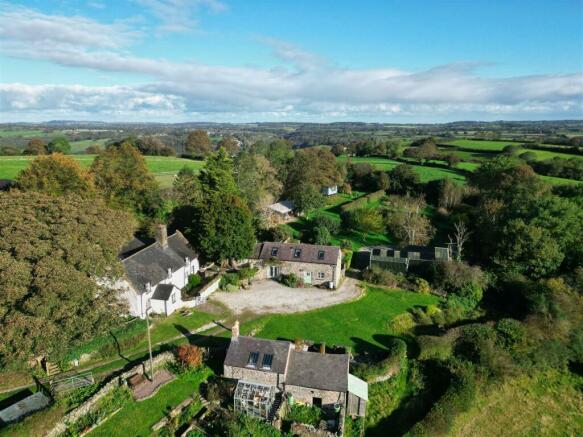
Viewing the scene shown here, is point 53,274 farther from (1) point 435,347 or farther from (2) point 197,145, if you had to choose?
(2) point 197,145

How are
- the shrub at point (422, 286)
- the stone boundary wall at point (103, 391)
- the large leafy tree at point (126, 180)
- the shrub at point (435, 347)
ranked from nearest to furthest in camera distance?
the stone boundary wall at point (103, 391)
the shrub at point (435, 347)
the shrub at point (422, 286)
the large leafy tree at point (126, 180)

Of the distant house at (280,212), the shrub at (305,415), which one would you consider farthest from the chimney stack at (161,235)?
the shrub at (305,415)

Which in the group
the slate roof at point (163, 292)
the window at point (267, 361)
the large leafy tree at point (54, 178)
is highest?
the large leafy tree at point (54, 178)

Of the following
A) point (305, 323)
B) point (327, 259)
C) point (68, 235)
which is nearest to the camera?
point (68, 235)

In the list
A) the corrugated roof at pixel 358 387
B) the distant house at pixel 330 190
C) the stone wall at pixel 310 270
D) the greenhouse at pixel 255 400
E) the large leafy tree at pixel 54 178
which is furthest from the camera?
the distant house at pixel 330 190

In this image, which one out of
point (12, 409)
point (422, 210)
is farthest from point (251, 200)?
point (12, 409)

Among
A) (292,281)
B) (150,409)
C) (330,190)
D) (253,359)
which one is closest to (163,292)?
(150,409)

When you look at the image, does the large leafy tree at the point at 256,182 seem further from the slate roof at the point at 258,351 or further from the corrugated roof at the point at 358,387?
the corrugated roof at the point at 358,387

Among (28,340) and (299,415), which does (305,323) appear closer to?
(299,415)
